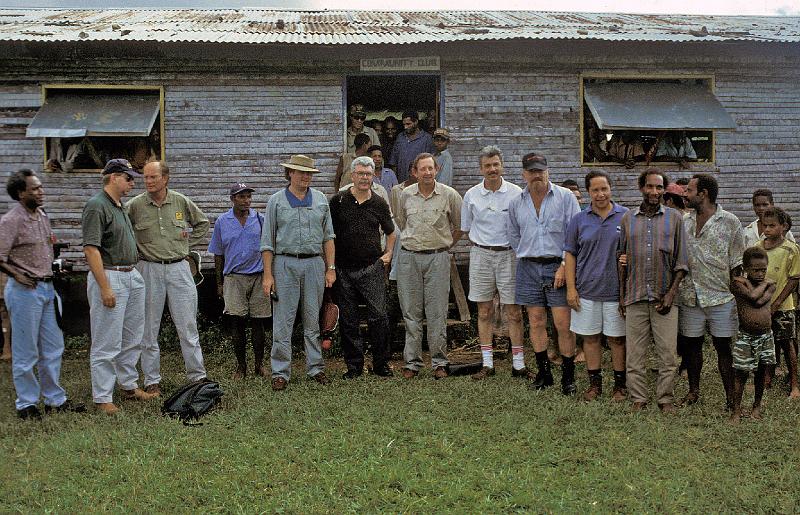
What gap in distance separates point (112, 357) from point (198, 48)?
528cm

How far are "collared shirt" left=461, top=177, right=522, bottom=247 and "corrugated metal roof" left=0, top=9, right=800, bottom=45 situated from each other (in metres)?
3.11

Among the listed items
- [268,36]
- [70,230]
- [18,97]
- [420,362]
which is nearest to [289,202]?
[420,362]

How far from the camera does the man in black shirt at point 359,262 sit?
7.05 m

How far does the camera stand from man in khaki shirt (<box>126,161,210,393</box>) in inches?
262

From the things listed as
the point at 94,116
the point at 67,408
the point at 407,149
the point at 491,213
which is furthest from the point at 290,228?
the point at 94,116

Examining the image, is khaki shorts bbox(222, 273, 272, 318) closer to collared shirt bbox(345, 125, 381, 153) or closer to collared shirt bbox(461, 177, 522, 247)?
collared shirt bbox(461, 177, 522, 247)

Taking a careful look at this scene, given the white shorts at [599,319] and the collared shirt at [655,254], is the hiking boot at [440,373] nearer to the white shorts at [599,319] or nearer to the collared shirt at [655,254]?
the white shorts at [599,319]

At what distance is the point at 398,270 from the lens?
23.6 ft

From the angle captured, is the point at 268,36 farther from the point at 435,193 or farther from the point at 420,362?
the point at 420,362

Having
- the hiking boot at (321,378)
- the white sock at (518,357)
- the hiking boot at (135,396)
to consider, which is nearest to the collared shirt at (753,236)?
the white sock at (518,357)

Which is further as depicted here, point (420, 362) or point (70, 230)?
point (70, 230)

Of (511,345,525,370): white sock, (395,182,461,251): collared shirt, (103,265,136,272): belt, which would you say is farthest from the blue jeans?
(511,345,525,370): white sock

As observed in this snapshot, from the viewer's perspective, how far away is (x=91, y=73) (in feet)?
32.8

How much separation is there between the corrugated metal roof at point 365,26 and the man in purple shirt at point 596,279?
13.3 feet
